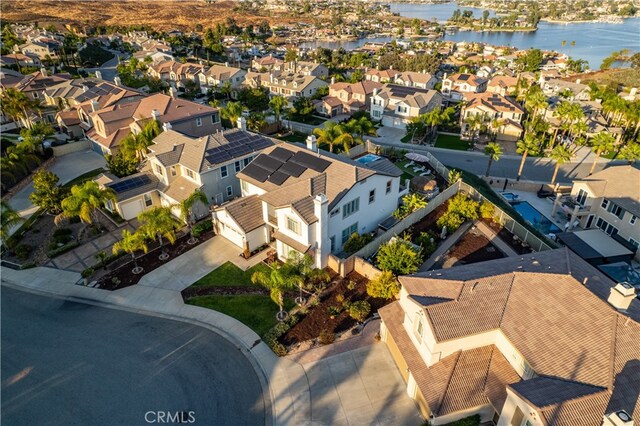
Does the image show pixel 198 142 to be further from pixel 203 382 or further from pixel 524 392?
pixel 524 392

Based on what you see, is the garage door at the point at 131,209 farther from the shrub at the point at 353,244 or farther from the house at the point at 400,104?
the house at the point at 400,104

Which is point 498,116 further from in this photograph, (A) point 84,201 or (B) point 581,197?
(A) point 84,201

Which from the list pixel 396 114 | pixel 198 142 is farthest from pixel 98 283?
pixel 396 114

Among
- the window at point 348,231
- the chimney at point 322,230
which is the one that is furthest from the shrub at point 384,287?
the window at point 348,231

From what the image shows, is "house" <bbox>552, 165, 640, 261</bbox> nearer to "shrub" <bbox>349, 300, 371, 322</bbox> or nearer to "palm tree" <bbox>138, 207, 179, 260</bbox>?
"shrub" <bbox>349, 300, 371, 322</bbox>

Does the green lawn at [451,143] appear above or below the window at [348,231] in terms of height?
below

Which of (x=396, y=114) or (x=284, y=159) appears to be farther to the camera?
(x=396, y=114)

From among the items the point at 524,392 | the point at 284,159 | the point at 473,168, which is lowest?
the point at 473,168

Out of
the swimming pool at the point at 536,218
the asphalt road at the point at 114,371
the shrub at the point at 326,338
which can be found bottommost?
the swimming pool at the point at 536,218
